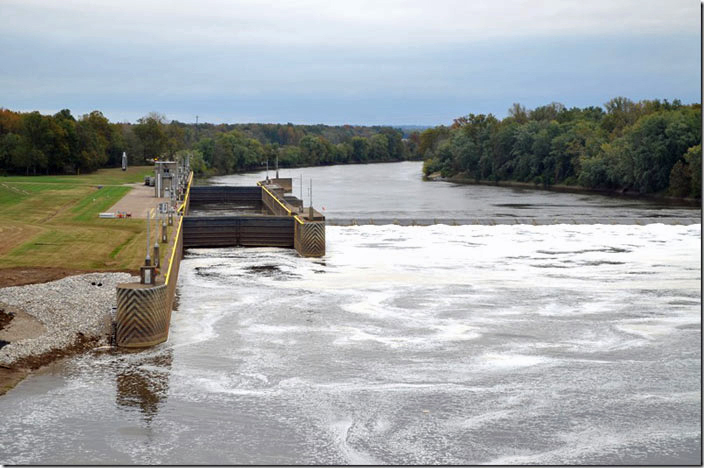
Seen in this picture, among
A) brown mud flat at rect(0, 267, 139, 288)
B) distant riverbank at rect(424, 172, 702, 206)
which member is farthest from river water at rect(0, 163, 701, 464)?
distant riverbank at rect(424, 172, 702, 206)

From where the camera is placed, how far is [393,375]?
26828 millimetres

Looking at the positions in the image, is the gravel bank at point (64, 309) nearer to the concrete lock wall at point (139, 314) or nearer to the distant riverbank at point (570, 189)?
the concrete lock wall at point (139, 314)

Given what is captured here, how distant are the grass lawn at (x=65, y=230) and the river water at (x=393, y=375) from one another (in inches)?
173

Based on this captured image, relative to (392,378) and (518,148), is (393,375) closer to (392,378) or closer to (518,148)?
(392,378)

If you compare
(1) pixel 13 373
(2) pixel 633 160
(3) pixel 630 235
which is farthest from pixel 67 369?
(2) pixel 633 160

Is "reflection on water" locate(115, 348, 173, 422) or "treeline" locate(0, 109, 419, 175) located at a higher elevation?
"treeline" locate(0, 109, 419, 175)

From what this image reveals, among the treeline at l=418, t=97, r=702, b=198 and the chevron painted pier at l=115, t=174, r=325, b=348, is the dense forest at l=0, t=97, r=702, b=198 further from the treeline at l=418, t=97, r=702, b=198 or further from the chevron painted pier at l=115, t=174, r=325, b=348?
the chevron painted pier at l=115, t=174, r=325, b=348

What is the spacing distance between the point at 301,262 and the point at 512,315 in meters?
16.6

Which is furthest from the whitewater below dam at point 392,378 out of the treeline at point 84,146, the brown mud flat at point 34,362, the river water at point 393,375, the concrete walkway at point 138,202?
the treeline at point 84,146

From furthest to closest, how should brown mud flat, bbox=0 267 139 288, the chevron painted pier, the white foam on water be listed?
brown mud flat, bbox=0 267 139 288 < the chevron painted pier < the white foam on water

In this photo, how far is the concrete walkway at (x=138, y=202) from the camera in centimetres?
6631

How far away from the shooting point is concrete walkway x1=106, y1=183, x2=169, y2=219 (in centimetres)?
6631

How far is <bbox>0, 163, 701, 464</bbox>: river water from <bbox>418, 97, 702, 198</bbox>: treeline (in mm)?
52933

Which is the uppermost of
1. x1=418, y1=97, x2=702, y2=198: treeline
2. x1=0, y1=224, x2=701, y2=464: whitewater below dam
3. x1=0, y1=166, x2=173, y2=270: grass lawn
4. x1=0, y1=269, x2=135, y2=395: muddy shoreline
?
x1=418, y1=97, x2=702, y2=198: treeline
